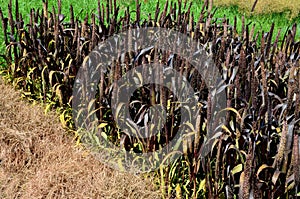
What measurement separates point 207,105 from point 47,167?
955mm

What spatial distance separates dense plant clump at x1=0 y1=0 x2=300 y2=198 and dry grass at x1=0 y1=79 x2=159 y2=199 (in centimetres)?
13

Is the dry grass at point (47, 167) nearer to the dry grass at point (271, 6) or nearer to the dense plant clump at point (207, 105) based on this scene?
the dense plant clump at point (207, 105)

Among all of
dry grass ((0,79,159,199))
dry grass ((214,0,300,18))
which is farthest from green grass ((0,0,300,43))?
dry grass ((0,79,159,199))

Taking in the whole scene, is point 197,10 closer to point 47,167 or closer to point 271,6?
point 271,6

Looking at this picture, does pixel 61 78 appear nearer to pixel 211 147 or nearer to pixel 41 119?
pixel 41 119

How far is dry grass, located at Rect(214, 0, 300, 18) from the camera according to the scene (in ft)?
21.0

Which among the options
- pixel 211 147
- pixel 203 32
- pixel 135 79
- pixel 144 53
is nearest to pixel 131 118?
pixel 135 79

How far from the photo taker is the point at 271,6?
646cm

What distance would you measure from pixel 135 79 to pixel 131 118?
22 cm

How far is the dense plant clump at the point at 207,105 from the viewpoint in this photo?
1911 millimetres

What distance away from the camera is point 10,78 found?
341 centimetres

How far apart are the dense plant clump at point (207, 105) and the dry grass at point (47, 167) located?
133mm

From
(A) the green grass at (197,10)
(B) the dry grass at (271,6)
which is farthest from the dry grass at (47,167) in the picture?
(B) the dry grass at (271,6)

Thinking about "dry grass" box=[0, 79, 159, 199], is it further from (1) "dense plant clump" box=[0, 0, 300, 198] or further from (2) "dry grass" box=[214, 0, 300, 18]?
(2) "dry grass" box=[214, 0, 300, 18]
